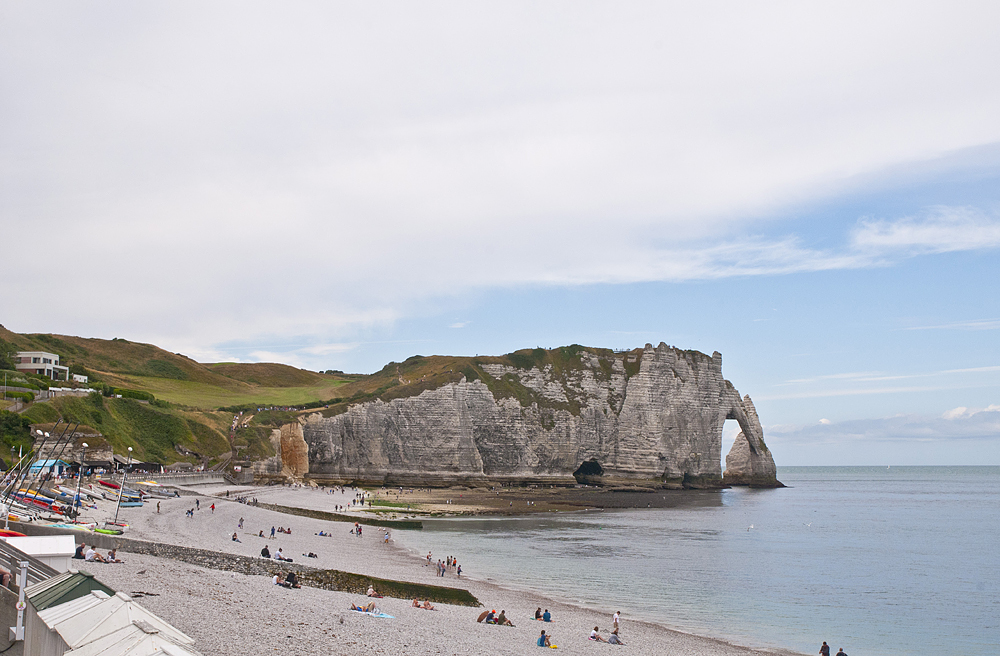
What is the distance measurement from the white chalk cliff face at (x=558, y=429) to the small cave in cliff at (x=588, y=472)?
20cm

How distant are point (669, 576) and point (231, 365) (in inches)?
5921

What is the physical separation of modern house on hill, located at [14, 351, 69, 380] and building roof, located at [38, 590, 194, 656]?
268 feet

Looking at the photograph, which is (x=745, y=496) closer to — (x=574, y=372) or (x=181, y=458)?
(x=574, y=372)

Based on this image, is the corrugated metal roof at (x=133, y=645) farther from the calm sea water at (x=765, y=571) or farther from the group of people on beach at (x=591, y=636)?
the calm sea water at (x=765, y=571)

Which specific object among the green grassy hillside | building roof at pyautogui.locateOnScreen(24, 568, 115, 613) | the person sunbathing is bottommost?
the person sunbathing

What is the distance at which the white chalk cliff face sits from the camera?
316 ft

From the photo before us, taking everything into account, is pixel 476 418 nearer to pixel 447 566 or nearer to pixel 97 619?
pixel 447 566

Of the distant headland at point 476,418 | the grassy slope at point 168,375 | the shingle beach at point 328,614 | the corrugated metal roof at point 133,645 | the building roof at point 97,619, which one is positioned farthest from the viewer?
the grassy slope at point 168,375

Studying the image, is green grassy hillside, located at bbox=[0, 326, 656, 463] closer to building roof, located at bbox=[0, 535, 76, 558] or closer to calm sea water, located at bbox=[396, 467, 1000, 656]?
calm sea water, located at bbox=[396, 467, 1000, 656]

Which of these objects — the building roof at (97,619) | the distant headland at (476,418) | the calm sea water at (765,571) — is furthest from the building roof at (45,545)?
the distant headland at (476,418)

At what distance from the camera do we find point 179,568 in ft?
71.2

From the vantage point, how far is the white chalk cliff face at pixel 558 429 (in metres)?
96.4

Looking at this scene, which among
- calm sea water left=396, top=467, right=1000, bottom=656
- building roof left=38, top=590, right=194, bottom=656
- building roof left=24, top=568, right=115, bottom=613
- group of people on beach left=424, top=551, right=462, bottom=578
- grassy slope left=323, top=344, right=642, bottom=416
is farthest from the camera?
grassy slope left=323, top=344, right=642, bottom=416

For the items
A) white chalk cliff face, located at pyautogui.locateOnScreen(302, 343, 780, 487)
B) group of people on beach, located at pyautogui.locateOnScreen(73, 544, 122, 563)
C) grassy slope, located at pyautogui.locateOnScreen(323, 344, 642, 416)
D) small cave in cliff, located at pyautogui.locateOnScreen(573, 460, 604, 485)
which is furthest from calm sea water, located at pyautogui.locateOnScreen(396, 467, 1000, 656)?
small cave in cliff, located at pyautogui.locateOnScreen(573, 460, 604, 485)
